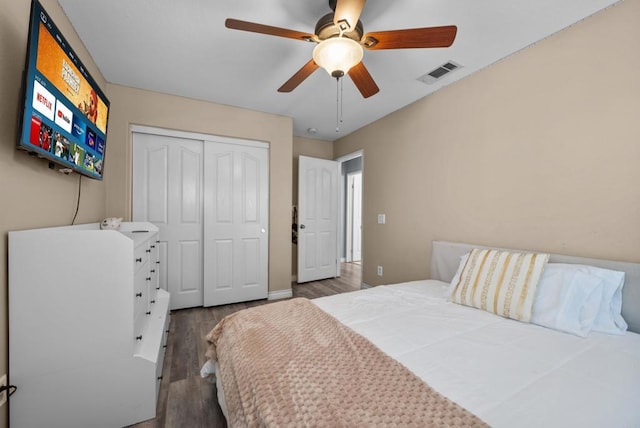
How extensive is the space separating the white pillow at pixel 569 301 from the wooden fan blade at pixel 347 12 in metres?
1.86

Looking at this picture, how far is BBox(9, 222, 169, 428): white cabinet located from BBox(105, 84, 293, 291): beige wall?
1.56 metres

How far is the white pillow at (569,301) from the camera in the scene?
4.45 feet

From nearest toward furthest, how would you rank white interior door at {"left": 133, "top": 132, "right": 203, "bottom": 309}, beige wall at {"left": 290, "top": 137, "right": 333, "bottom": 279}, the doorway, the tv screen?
the tv screen → white interior door at {"left": 133, "top": 132, "right": 203, "bottom": 309} → beige wall at {"left": 290, "top": 137, "right": 333, "bottom": 279} → the doorway

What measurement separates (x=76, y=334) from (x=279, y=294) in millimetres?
2284

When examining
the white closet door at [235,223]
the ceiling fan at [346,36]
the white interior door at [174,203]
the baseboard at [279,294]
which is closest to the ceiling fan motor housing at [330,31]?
the ceiling fan at [346,36]

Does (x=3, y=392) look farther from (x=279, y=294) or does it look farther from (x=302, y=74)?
(x=279, y=294)

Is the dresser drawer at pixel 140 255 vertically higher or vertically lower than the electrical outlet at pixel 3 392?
higher

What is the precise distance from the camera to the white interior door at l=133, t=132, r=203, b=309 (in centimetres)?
278

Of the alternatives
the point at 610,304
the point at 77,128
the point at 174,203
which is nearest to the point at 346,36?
the point at 77,128

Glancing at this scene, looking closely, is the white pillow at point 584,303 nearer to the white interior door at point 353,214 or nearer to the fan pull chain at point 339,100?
the fan pull chain at point 339,100

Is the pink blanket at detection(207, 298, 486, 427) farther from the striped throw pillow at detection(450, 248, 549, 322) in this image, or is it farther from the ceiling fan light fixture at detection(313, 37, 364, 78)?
the ceiling fan light fixture at detection(313, 37, 364, 78)

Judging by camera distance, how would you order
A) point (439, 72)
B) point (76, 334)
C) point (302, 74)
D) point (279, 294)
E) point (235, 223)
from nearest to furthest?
point (76, 334)
point (302, 74)
point (439, 72)
point (235, 223)
point (279, 294)

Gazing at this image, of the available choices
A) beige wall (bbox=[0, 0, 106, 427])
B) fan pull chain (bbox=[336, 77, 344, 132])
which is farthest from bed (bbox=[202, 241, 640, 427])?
fan pull chain (bbox=[336, 77, 344, 132])

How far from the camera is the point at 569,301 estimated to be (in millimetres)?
1396
